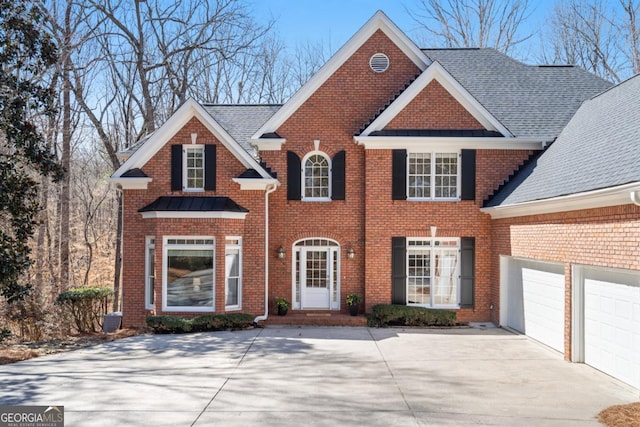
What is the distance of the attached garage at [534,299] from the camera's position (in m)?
11.4

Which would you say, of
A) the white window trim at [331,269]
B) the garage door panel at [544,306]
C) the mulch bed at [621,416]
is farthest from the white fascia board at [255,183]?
the mulch bed at [621,416]

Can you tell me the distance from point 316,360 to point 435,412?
357 cm

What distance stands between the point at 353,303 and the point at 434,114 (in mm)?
6366

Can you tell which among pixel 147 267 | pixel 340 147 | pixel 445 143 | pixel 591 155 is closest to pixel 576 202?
pixel 591 155

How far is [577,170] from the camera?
11.2 meters

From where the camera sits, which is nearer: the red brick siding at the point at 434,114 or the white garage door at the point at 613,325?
the white garage door at the point at 613,325

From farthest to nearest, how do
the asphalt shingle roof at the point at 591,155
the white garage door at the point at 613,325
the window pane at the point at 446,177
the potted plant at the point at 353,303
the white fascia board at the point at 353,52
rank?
the white fascia board at the point at 353,52 → the window pane at the point at 446,177 → the potted plant at the point at 353,303 → the asphalt shingle roof at the point at 591,155 → the white garage door at the point at 613,325

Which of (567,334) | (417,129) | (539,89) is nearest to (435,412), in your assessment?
(567,334)

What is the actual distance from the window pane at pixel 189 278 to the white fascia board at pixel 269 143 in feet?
12.2

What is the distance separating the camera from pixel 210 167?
1505 centimetres

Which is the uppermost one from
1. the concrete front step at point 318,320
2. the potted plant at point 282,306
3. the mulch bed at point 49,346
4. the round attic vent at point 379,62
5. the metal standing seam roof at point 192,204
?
the round attic vent at point 379,62

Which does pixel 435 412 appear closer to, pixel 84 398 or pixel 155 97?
pixel 84 398

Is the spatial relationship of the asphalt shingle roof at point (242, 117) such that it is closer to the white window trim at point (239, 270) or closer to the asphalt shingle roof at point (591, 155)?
the white window trim at point (239, 270)

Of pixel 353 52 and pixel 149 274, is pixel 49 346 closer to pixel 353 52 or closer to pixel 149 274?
pixel 149 274
